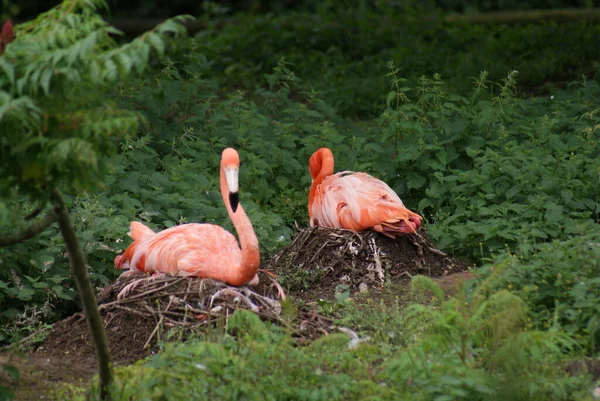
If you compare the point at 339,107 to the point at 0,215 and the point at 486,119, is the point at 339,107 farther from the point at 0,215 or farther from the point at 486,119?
the point at 0,215

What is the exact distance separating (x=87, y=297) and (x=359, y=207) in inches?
111

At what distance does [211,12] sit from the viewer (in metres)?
15.5

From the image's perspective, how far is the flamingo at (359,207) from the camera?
7074 millimetres

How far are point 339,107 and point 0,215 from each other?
22.9 feet

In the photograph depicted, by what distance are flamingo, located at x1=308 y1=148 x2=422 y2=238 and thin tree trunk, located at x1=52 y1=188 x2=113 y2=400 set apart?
8.99 feet

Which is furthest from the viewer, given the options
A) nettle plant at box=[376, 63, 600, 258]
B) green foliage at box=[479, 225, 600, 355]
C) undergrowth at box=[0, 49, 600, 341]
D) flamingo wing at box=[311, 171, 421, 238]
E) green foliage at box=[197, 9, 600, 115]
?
green foliage at box=[197, 9, 600, 115]

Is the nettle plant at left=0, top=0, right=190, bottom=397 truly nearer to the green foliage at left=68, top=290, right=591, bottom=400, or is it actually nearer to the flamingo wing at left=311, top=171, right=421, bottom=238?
the green foliage at left=68, top=290, right=591, bottom=400

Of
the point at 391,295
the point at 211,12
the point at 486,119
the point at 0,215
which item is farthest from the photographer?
the point at 211,12

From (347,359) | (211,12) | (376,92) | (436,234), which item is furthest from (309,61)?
(347,359)

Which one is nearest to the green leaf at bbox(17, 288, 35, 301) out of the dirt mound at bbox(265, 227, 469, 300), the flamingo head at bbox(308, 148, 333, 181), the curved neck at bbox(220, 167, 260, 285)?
the curved neck at bbox(220, 167, 260, 285)

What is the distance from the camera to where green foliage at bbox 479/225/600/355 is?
532 centimetres

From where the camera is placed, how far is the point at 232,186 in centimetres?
610

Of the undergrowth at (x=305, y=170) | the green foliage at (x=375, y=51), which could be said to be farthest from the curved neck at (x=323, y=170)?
the green foliage at (x=375, y=51)

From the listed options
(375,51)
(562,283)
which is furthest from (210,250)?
(375,51)
